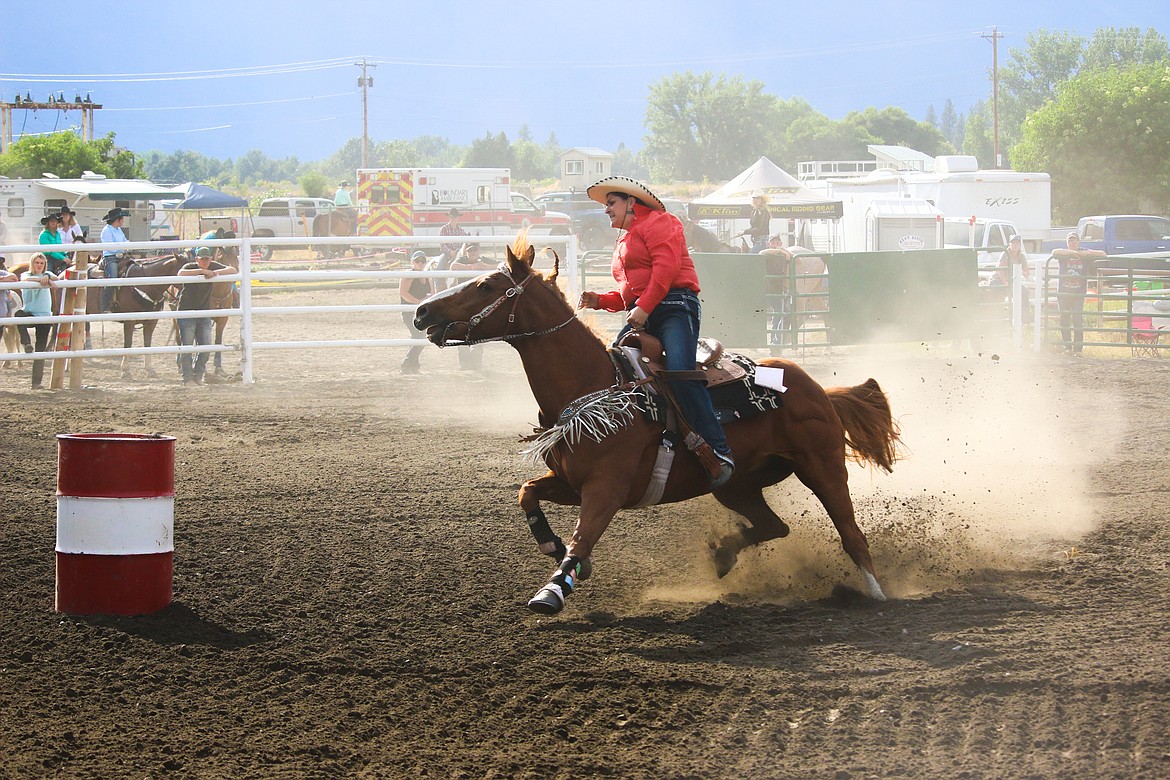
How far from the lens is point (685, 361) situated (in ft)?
19.4

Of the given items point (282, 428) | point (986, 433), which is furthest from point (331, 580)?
point (986, 433)

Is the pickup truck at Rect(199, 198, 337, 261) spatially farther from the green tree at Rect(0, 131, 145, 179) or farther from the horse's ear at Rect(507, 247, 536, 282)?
the horse's ear at Rect(507, 247, 536, 282)

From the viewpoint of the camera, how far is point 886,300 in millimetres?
18250

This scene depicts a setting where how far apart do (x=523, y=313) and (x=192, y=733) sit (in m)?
2.46

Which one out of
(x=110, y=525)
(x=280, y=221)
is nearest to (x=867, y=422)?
(x=110, y=525)

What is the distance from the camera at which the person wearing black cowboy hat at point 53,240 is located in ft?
53.1

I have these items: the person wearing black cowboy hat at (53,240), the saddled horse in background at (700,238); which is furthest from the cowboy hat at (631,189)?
the saddled horse in background at (700,238)

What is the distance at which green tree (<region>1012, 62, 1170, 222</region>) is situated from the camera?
5244 centimetres

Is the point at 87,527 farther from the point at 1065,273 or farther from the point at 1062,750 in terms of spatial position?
the point at 1065,273

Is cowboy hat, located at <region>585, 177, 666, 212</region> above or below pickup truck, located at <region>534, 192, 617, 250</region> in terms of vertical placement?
below

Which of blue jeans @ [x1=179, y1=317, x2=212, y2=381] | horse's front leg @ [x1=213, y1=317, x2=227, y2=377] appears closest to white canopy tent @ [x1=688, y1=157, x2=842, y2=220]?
horse's front leg @ [x1=213, y1=317, x2=227, y2=377]

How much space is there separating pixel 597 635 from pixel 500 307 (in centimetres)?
159

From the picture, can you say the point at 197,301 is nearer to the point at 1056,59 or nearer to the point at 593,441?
the point at 593,441

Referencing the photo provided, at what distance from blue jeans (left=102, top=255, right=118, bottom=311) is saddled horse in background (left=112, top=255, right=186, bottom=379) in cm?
8
